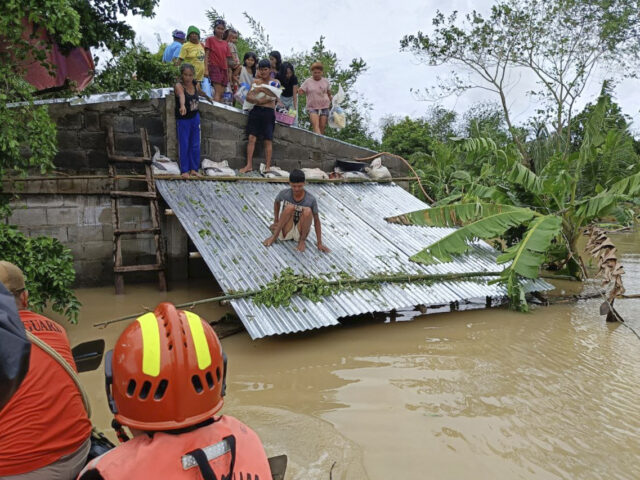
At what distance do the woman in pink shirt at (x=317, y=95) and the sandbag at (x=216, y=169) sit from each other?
297cm

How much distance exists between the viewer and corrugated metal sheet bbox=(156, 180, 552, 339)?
5.37 metres

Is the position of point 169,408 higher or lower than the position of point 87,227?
lower

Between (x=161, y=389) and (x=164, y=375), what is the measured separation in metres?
0.05

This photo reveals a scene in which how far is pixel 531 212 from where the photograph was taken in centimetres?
719

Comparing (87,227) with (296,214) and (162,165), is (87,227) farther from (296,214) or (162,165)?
(296,214)

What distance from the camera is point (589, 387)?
14.6 feet

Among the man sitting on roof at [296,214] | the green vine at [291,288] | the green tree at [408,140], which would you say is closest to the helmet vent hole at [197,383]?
the green vine at [291,288]

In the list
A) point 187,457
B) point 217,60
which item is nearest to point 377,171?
point 217,60

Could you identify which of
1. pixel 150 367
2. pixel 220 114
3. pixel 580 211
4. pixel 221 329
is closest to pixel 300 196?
pixel 221 329

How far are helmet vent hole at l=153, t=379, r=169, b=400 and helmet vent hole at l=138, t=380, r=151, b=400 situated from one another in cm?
2

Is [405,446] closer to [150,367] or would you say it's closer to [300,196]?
[150,367]

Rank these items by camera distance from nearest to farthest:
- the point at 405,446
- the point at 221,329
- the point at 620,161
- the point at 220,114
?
the point at 405,446, the point at 221,329, the point at 620,161, the point at 220,114

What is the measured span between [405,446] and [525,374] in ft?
5.97

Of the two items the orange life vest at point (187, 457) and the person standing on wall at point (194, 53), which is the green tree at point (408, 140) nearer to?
the person standing on wall at point (194, 53)
